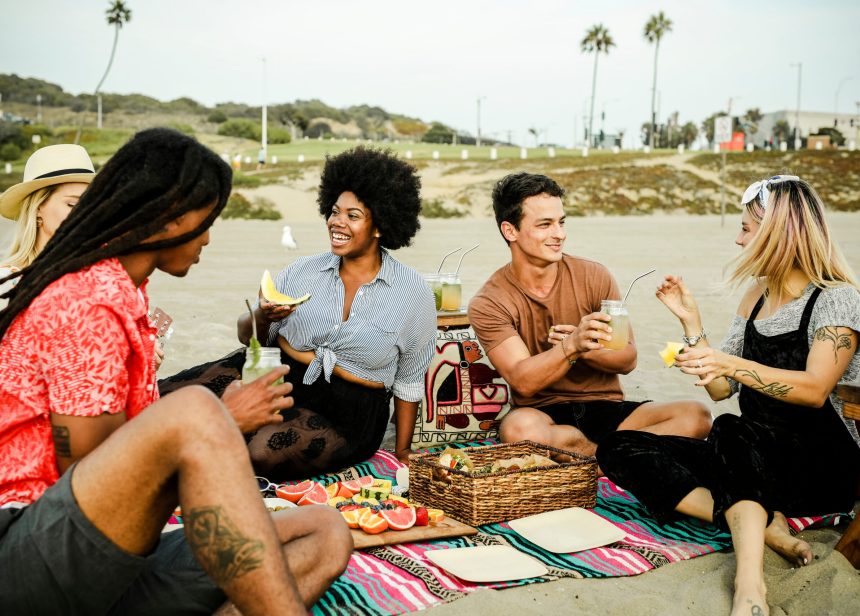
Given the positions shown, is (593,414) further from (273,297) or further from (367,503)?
(273,297)

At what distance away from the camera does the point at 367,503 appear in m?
4.29

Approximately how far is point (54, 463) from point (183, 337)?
680 centimetres

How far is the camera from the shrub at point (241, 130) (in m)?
85.4

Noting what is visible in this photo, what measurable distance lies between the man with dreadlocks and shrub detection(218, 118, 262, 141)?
85174 millimetres

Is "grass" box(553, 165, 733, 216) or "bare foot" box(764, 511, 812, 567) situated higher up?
"grass" box(553, 165, 733, 216)

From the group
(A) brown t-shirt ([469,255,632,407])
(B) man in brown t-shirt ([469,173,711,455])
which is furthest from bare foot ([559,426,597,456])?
(A) brown t-shirt ([469,255,632,407])

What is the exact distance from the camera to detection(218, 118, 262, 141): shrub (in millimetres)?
85375

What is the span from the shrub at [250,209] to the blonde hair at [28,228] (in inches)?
953

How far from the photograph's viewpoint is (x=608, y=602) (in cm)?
345

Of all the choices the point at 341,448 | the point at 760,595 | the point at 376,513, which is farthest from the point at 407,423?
the point at 760,595

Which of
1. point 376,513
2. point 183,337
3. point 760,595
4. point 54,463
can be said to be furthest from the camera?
point 183,337

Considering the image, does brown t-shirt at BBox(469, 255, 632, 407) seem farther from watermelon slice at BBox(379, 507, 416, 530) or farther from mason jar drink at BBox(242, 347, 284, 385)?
mason jar drink at BBox(242, 347, 284, 385)

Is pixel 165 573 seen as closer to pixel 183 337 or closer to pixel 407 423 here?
pixel 407 423

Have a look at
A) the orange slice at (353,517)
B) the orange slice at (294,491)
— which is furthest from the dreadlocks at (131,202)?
the orange slice at (294,491)
